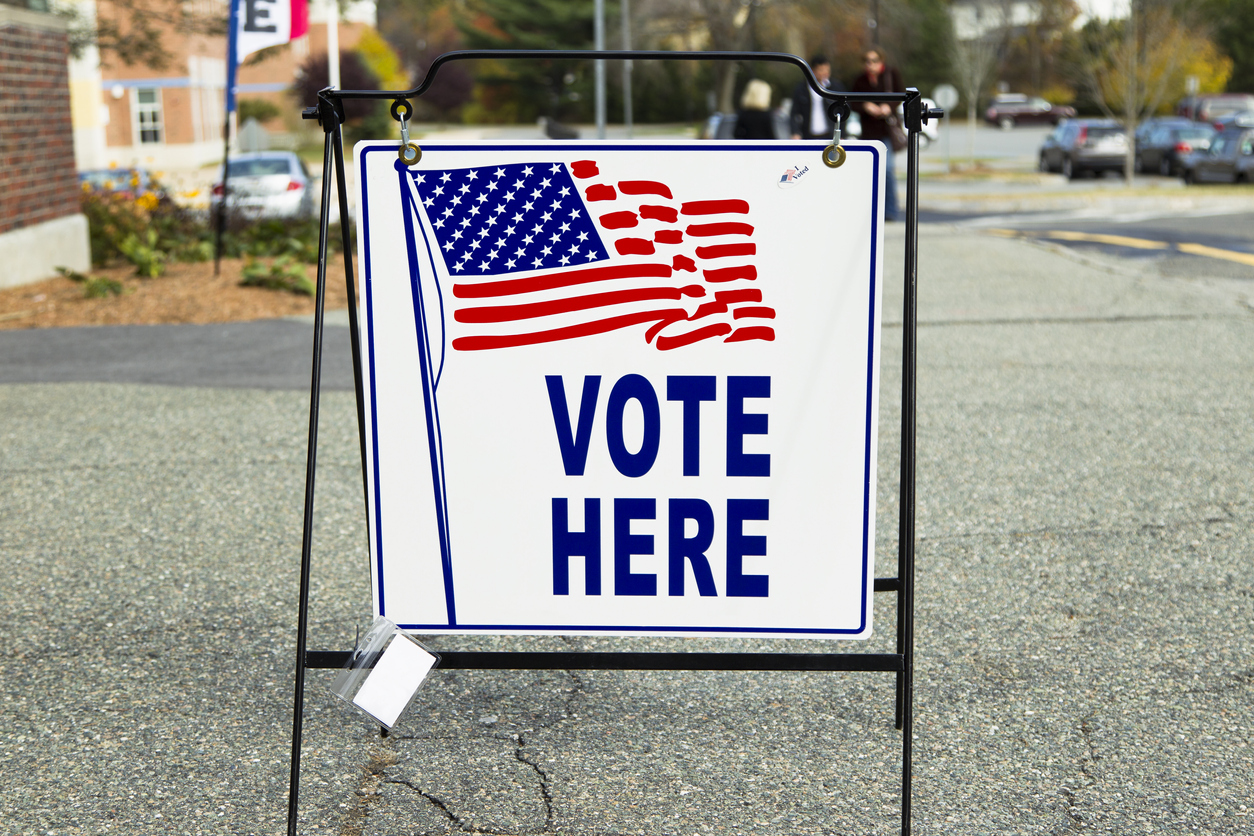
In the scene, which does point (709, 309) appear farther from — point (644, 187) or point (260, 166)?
point (260, 166)

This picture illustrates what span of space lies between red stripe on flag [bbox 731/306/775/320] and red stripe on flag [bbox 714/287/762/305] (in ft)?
0.06

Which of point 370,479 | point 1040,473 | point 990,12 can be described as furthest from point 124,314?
point 990,12

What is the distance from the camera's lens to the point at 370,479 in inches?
111

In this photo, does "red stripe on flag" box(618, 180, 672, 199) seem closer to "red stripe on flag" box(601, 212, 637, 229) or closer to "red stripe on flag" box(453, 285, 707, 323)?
"red stripe on flag" box(601, 212, 637, 229)

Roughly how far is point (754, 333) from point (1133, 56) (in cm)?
2869

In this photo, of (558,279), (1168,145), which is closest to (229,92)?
(558,279)

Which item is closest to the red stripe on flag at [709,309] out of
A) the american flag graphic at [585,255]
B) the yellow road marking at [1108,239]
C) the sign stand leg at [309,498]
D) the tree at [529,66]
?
the american flag graphic at [585,255]

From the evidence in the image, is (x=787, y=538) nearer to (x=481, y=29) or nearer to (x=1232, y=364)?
(x=1232, y=364)

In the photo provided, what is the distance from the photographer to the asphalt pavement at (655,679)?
2828mm

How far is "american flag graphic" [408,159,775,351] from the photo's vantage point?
262cm

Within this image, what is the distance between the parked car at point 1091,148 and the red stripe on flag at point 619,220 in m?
32.1

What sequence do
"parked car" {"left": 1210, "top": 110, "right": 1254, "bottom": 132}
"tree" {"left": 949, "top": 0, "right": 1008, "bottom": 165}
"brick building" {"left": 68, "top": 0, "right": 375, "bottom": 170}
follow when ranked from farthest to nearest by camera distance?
1. "tree" {"left": 949, "top": 0, "right": 1008, "bottom": 165}
2. "brick building" {"left": 68, "top": 0, "right": 375, "bottom": 170}
3. "parked car" {"left": 1210, "top": 110, "right": 1254, "bottom": 132}

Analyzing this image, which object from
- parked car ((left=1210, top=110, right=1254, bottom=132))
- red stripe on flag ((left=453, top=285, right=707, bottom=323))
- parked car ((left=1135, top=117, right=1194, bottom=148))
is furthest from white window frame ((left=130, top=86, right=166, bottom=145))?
red stripe on flag ((left=453, top=285, right=707, bottom=323))

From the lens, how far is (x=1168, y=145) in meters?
32.0
